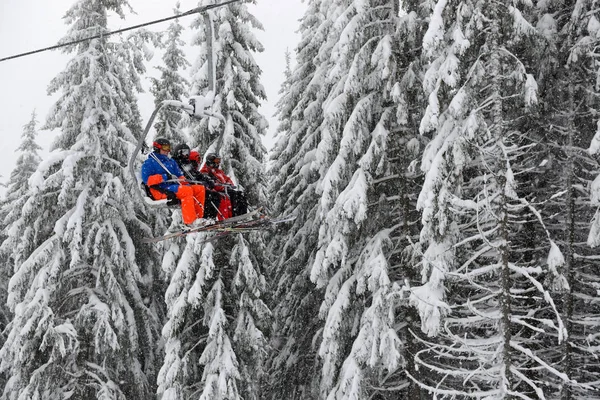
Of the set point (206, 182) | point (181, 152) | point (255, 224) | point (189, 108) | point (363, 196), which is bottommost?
point (255, 224)

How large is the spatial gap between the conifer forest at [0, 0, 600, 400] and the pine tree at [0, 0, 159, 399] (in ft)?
0.25

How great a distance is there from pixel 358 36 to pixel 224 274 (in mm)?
7069

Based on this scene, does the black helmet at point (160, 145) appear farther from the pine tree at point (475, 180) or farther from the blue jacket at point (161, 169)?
the pine tree at point (475, 180)

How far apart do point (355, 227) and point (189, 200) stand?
4.53 meters

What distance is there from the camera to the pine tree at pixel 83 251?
15.1 meters

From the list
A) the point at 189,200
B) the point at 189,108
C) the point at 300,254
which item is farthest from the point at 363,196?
the point at 300,254

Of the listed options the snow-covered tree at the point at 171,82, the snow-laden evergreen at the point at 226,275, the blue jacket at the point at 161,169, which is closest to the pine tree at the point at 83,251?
the snow-laden evergreen at the point at 226,275

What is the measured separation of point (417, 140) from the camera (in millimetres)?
12961

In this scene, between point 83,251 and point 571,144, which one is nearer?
point 571,144

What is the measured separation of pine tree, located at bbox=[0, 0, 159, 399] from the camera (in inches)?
596

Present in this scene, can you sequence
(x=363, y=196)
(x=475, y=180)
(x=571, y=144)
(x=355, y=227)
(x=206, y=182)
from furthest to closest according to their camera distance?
1. (x=355, y=227)
2. (x=571, y=144)
3. (x=363, y=196)
4. (x=475, y=180)
5. (x=206, y=182)

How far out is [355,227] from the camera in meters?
13.0

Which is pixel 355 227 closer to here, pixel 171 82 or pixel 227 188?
pixel 227 188

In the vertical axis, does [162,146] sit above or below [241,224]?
above
